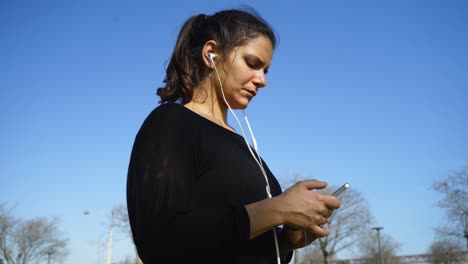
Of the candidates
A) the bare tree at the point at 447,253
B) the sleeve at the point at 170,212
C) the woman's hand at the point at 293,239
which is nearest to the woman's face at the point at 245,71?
the sleeve at the point at 170,212

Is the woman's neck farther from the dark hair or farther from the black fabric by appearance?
the black fabric

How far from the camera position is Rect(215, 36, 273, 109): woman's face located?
188cm

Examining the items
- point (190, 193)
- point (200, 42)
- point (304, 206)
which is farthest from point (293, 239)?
point (200, 42)

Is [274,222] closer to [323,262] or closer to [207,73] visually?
[207,73]

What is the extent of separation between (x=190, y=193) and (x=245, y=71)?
692 millimetres

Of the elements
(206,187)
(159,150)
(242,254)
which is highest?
(159,150)

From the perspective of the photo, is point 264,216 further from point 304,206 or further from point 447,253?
point 447,253

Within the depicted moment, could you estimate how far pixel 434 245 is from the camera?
1427 inches

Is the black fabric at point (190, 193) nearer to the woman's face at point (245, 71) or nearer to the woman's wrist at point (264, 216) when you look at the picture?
the woman's wrist at point (264, 216)

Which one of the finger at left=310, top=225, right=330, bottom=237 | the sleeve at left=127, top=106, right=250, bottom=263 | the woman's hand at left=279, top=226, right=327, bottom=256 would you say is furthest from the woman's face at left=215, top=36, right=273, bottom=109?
the finger at left=310, top=225, right=330, bottom=237

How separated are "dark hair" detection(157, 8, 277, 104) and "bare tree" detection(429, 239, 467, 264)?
32815mm

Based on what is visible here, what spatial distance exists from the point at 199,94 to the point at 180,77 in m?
0.13

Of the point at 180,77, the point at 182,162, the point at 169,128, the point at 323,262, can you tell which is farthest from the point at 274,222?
the point at 323,262

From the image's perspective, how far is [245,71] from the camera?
1.89 metres
